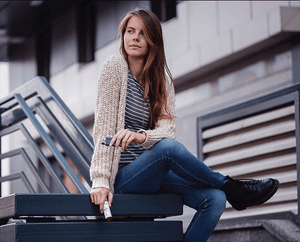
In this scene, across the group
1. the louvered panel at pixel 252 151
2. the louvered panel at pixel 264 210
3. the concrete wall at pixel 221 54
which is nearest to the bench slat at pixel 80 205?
the louvered panel at pixel 264 210

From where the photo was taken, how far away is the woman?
3186 millimetres

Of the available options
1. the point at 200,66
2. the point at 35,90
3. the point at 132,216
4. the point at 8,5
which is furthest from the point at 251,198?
the point at 8,5

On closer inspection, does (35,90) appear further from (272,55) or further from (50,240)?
(272,55)

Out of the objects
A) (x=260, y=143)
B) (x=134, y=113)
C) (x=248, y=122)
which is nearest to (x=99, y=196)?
(x=134, y=113)

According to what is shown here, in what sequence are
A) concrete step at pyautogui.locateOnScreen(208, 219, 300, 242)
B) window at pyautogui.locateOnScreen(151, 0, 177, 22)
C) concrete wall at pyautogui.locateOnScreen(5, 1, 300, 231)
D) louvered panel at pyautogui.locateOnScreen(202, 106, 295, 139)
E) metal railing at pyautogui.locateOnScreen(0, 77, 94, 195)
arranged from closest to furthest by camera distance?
metal railing at pyautogui.locateOnScreen(0, 77, 94, 195) → concrete step at pyautogui.locateOnScreen(208, 219, 300, 242) → louvered panel at pyautogui.locateOnScreen(202, 106, 295, 139) → concrete wall at pyautogui.locateOnScreen(5, 1, 300, 231) → window at pyautogui.locateOnScreen(151, 0, 177, 22)

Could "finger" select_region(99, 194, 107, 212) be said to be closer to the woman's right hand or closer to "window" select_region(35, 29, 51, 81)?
the woman's right hand

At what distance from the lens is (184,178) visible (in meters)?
3.28

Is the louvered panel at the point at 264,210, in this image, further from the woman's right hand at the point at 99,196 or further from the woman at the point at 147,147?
the woman's right hand at the point at 99,196

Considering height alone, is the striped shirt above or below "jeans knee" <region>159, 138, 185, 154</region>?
above

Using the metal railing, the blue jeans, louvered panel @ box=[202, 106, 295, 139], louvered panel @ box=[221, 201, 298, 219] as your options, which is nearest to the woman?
the blue jeans

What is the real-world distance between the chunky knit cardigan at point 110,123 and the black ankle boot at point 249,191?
1.58 ft

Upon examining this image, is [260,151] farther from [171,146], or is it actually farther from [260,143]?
[171,146]

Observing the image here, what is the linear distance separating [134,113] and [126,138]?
0.40 metres

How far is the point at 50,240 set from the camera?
298 cm
